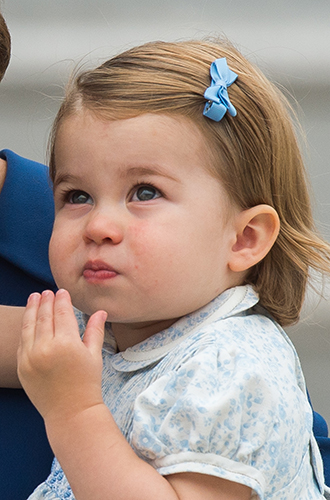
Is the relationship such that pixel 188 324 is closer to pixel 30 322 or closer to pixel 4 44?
pixel 30 322

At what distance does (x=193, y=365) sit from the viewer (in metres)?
0.71

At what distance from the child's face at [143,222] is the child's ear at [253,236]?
3 centimetres

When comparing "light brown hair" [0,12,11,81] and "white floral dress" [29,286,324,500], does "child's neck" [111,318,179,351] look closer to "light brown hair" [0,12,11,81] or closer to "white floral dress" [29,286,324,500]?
"white floral dress" [29,286,324,500]

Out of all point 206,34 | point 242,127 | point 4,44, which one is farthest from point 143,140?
point 206,34

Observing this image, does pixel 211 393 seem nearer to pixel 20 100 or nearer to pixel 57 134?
pixel 57 134

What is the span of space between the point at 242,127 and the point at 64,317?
0.33 m

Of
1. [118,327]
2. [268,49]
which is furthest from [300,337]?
[118,327]

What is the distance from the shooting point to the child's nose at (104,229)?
775mm

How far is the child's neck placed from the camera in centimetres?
88

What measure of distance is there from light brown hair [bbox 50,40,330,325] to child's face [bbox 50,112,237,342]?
0.08ft

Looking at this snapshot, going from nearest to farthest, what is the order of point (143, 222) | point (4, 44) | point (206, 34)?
point (143, 222) → point (4, 44) → point (206, 34)

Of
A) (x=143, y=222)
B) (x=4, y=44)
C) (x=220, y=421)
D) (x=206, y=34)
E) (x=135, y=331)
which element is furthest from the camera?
(x=206, y=34)

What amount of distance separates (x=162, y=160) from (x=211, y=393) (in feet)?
0.91

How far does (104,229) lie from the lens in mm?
775
